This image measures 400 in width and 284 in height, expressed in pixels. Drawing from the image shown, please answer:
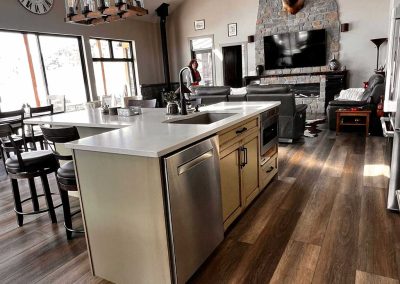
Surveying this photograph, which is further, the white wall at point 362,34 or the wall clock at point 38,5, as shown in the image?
the white wall at point 362,34

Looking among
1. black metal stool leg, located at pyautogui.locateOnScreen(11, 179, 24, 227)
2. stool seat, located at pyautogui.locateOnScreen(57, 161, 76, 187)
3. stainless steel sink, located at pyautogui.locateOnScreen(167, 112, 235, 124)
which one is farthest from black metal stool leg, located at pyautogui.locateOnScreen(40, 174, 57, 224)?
stainless steel sink, located at pyautogui.locateOnScreen(167, 112, 235, 124)

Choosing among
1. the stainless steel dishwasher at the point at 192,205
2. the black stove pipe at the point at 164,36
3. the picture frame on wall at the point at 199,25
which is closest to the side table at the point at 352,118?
the stainless steel dishwasher at the point at 192,205

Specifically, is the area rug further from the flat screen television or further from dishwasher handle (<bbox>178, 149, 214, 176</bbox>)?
dishwasher handle (<bbox>178, 149, 214, 176</bbox>)

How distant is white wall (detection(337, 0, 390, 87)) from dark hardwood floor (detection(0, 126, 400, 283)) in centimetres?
556

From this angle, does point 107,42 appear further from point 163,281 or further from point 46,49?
point 163,281

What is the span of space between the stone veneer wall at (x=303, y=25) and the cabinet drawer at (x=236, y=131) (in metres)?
6.21

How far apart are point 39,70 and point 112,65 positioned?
2.44 m

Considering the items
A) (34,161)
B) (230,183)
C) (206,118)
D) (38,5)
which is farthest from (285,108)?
(38,5)

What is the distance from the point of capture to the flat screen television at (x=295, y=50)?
8.18 m

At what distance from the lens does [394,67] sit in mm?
2453

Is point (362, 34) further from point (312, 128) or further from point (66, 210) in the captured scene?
point (66, 210)

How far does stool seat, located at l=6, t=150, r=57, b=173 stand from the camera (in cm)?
240

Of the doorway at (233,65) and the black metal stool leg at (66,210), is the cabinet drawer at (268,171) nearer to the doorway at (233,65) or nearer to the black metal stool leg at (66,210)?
the black metal stool leg at (66,210)

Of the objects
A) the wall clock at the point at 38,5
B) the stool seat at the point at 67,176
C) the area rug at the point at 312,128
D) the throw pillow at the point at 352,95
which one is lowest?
the area rug at the point at 312,128
